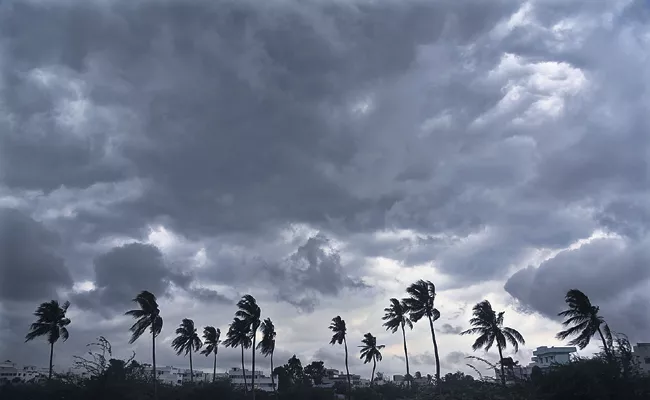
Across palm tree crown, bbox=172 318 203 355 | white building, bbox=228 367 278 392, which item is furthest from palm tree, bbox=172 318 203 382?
white building, bbox=228 367 278 392

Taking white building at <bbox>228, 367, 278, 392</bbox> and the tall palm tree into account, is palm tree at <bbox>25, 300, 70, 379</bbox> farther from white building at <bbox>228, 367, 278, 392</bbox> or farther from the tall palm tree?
white building at <bbox>228, 367, 278, 392</bbox>

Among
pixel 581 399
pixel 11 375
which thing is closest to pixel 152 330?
pixel 581 399

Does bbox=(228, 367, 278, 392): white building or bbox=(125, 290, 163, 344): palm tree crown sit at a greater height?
bbox=(125, 290, 163, 344): palm tree crown

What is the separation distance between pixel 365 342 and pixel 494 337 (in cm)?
3006

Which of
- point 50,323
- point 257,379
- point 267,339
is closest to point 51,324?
point 50,323

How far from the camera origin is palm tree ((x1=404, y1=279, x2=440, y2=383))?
64.2 meters

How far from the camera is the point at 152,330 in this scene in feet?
209

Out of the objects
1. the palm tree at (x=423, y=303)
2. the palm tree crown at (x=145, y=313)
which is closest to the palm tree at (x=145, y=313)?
the palm tree crown at (x=145, y=313)

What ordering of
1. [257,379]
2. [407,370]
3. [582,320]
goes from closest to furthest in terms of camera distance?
[582,320]
[407,370]
[257,379]

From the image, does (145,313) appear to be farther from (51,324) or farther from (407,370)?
(407,370)

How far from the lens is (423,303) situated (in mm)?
64250

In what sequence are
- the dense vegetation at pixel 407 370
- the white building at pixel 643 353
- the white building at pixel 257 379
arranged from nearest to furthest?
the dense vegetation at pixel 407 370, the white building at pixel 643 353, the white building at pixel 257 379

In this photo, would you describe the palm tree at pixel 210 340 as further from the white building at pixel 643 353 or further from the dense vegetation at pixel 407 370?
the white building at pixel 643 353

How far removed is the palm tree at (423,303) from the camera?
6419 centimetres
